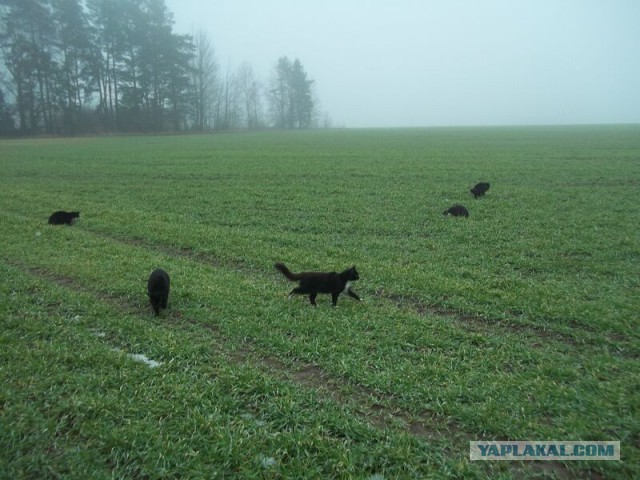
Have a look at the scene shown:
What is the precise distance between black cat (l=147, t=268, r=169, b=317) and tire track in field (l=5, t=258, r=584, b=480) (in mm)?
218

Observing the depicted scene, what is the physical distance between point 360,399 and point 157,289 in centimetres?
331

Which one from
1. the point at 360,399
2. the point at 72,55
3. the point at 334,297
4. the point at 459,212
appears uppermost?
the point at 72,55

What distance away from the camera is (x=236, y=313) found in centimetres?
604

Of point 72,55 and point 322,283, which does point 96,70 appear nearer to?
point 72,55

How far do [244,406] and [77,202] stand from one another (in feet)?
44.4

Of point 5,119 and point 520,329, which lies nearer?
point 520,329

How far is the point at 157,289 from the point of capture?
235 inches

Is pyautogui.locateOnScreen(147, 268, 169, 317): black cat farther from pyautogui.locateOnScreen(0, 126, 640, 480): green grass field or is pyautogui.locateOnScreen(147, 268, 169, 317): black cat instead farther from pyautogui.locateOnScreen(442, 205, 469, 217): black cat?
pyautogui.locateOnScreen(442, 205, 469, 217): black cat

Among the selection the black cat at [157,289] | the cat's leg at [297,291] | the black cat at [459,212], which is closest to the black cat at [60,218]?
the black cat at [157,289]

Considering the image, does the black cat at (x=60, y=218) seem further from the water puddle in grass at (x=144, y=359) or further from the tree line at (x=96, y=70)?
the tree line at (x=96, y=70)

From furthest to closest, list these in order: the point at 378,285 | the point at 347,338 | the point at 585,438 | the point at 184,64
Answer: the point at 184,64
the point at 378,285
the point at 347,338
the point at 585,438

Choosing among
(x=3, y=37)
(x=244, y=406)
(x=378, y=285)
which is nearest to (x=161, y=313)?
(x=244, y=406)

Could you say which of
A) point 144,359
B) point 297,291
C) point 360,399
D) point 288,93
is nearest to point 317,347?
point 360,399

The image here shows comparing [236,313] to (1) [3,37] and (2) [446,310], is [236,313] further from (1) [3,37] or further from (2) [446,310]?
(1) [3,37]
